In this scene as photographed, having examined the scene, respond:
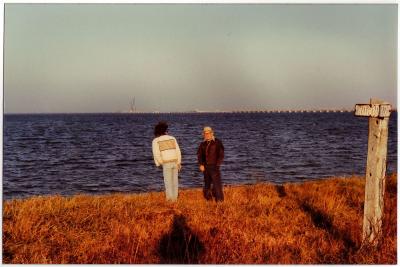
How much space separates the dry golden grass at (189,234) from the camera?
21.6 ft

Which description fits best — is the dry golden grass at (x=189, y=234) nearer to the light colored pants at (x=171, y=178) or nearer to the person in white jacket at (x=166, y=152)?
the light colored pants at (x=171, y=178)

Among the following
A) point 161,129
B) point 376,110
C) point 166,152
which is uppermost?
point 376,110

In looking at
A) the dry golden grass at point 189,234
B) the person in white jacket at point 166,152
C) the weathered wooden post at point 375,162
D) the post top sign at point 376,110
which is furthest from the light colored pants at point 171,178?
the post top sign at point 376,110

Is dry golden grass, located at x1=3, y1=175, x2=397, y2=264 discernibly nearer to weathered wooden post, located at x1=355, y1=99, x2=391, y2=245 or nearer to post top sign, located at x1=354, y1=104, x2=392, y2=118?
weathered wooden post, located at x1=355, y1=99, x2=391, y2=245

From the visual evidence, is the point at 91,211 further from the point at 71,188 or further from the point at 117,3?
the point at 71,188

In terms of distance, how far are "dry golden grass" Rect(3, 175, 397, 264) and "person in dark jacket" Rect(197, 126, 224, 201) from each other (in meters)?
0.80

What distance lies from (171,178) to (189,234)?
236cm

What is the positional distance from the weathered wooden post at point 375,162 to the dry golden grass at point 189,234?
1.16 feet

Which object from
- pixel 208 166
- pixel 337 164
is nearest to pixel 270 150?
pixel 337 164

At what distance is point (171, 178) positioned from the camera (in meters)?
9.27

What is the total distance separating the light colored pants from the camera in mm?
9164

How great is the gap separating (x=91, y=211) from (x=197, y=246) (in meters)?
2.37

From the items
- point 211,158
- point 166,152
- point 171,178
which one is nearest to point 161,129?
point 166,152

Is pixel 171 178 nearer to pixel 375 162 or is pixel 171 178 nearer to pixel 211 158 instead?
pixel 211 158
